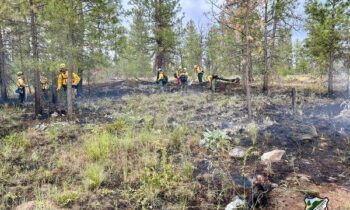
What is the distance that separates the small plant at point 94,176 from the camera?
680 centimetres

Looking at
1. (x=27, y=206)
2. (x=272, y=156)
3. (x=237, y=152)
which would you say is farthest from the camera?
(x=237, y=152)

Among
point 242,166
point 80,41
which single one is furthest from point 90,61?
point 242,166

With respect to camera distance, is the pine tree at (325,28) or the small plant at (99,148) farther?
the pine tree at (325,28)

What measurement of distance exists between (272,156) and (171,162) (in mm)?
2362

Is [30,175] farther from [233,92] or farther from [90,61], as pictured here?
[233,92]

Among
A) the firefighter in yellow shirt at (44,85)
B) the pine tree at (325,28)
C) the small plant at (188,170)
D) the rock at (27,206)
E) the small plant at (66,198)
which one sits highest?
the pine tree at (325,28)

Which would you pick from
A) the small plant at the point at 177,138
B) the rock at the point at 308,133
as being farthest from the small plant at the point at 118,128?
the rock at the point at 308,133

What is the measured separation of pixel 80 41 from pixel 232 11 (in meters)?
6.93

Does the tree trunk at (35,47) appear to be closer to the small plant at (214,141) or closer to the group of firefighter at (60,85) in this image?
the group of firefighter at (60,85)

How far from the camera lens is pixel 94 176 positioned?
692cm

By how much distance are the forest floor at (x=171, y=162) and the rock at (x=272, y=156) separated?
10 centimetres

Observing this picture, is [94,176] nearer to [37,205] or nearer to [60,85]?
[37,205]

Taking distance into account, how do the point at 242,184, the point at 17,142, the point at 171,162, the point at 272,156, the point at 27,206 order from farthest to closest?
the point at 17,142 → the point at 272,156 → the point at 171,162 → the point at 242,184 → the point at 27,206

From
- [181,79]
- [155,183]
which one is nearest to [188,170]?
[155,183]
